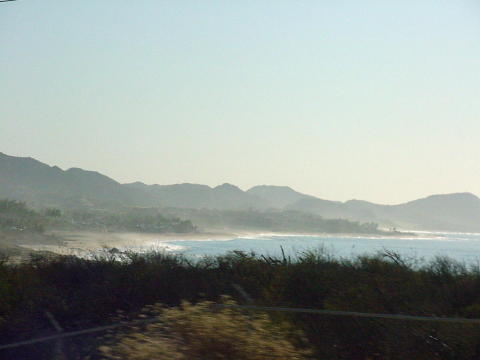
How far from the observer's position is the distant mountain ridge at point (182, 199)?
10888 cm

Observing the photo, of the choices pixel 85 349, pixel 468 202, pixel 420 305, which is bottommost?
pixel 85 349

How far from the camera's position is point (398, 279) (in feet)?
40.8

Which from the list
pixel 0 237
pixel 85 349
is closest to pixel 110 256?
pixel 85 349

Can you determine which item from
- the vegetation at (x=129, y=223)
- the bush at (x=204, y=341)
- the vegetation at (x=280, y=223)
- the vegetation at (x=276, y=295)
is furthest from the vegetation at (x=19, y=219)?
the bush at (x=204, y=341)

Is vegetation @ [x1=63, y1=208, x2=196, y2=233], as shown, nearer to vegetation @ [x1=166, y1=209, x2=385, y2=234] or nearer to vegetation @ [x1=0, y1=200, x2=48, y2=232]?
vegetation @ [x1=0, y1=200, x2=48, y2=232]

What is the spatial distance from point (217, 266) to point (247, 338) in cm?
883

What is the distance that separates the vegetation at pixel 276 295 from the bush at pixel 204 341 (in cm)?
4

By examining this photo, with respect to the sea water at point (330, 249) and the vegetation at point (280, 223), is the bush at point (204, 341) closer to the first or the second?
the sea water at point (330, 249)

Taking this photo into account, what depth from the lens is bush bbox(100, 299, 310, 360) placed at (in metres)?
6.94

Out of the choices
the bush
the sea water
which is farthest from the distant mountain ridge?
the bush

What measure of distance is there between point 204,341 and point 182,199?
130577 mm

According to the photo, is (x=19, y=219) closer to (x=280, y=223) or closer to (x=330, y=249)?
(x=280, y=223)

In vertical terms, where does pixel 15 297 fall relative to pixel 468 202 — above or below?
below

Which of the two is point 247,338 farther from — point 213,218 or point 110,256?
point 213,218
